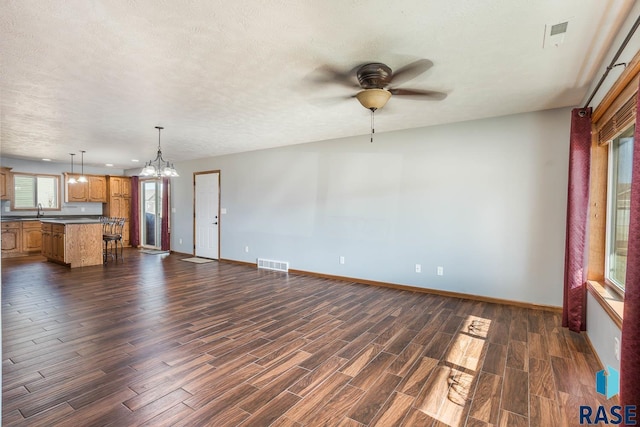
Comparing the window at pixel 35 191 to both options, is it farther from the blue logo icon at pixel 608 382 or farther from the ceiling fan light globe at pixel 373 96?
the blue logo icon at pixel 608 382

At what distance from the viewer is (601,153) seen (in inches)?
132

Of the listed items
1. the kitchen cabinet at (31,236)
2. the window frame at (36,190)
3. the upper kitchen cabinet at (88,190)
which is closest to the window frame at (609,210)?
the upper kitchen cabinet at (88,190)

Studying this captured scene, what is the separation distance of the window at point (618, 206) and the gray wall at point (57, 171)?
1119 centimetres

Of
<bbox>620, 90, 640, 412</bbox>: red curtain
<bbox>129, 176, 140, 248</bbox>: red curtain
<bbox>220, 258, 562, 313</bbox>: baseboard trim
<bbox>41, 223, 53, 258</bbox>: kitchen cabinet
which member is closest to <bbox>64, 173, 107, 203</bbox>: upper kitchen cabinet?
<bbox>129, 176, 140, 248</bbox>: red curtain

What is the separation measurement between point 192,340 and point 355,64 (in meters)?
3.00

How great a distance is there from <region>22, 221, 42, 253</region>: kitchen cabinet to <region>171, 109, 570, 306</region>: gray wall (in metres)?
5.69

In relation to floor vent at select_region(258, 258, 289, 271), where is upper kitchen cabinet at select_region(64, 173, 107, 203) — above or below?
above

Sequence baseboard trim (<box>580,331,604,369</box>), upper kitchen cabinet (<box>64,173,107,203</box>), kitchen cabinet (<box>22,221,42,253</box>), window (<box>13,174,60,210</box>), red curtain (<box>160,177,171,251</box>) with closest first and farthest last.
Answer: baseboard trim (<box>580,331,604,369</box>) < kitchen cabinet (<box>22,221,42,253</box>) < window (<box>13,174,60,210</box>) < red curtain (<box>160,177,171,251</box>) < upper kitchen cabinet (<box>64,173,107,203</box>)

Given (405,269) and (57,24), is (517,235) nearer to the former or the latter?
(405,269)

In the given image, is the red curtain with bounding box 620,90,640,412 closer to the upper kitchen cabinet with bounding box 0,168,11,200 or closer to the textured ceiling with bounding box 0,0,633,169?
the textured ceiling with bounding box 0,0,633,169

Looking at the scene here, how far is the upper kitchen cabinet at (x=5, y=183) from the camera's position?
7.70m

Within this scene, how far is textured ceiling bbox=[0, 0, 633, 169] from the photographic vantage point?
217cm

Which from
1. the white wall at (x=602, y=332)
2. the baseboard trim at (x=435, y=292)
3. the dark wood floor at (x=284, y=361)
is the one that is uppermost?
the white wall at (x=602, y=332)

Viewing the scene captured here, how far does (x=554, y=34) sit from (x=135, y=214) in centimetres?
1046
